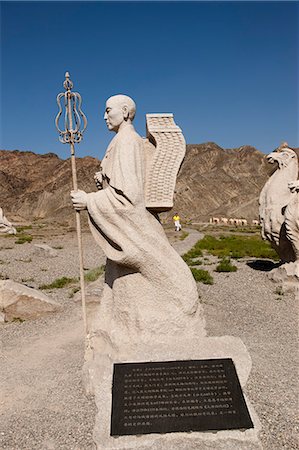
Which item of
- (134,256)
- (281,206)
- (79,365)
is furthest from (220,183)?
(134,256)

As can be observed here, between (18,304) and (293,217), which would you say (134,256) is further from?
(293,217)

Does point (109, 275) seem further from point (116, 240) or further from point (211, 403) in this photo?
point (211, 403)

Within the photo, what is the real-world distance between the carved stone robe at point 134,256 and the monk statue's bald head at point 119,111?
0.37ft

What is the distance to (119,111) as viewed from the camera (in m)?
4.49

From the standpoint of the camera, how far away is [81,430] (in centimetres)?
392

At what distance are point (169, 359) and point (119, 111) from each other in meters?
2.73

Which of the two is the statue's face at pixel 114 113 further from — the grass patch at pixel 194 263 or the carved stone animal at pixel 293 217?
the grass patch at pixel 194 263

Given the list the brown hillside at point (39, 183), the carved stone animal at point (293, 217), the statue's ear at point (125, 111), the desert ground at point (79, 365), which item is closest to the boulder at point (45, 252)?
the desert ground at point (79, 365)

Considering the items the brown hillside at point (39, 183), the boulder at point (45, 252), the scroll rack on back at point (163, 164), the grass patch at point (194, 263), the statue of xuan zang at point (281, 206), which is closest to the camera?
the scroll rack on back at point (163, 164)

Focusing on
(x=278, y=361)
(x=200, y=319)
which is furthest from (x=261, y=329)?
(x=200, y=319)

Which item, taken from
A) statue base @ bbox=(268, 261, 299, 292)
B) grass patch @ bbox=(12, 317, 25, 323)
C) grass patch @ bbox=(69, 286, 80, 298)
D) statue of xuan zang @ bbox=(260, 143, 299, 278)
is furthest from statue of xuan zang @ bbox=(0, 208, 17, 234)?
statue base @ bbox=(268, 261, 299, 292)

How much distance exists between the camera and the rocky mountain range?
53156mm

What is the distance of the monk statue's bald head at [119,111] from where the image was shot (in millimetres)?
4484

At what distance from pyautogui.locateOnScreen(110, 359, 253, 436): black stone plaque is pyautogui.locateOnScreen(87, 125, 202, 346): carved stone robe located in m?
0.62
